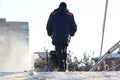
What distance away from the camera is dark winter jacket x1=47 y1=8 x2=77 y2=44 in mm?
15289

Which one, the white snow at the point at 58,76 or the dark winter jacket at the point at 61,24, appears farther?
the dark winter jacket at the point at 61,24

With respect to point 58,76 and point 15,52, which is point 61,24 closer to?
point 58,76

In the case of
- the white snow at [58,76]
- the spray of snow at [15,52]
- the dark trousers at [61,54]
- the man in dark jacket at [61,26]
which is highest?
the spray of snow at [15,52]

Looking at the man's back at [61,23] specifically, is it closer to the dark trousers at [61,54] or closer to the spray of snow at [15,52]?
the dark trousers at [61,54]

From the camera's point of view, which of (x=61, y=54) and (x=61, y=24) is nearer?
(x=61, y=54)

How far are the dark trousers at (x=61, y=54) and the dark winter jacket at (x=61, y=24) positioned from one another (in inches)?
4.2

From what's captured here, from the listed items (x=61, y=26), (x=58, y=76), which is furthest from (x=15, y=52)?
(x=58, y=76)

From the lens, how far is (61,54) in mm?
15203

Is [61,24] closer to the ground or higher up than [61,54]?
higher up

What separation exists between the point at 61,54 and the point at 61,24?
637mm

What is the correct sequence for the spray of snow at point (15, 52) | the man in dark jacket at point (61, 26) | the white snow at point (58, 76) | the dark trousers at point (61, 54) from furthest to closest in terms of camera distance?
the spray of snow at point (15, 52)
the man in dark jacket at point (61, 26)
the dark trousers at point (61, 54)
the white snow at point (58, 76)

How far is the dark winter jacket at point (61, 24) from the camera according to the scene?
1529 cm

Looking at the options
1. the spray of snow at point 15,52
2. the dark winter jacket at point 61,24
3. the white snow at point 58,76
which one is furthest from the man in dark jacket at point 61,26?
the spray of snow at point 15,52

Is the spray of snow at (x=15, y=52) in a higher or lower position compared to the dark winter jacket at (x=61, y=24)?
higher
